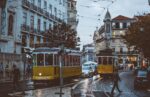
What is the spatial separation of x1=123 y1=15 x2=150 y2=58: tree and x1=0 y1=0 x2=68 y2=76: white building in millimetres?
13226

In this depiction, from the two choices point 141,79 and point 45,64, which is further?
point 45,64

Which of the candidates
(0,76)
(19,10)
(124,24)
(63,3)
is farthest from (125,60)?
(0,76)

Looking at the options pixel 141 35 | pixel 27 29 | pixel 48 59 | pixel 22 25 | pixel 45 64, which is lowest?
pixel 45 64

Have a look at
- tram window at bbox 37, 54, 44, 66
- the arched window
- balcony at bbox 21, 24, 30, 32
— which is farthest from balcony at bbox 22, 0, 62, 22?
tram window at bbox 37, 54, 44, 66

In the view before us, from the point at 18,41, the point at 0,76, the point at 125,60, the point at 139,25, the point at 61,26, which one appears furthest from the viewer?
the point at 125,60

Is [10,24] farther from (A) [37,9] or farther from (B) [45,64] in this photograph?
(B) [45,64]

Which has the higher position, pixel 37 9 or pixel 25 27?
pixel 37 9

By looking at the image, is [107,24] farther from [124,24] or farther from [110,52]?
[110,52]

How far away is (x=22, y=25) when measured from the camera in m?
58.4

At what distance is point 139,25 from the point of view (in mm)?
61656

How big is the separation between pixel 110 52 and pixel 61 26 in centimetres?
1586

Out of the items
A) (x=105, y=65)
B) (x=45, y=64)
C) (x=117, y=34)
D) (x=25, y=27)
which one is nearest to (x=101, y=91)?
(x=45, y=64)

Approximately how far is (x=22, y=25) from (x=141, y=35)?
16132mm

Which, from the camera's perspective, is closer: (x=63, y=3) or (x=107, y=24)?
(x=63, y=3)
